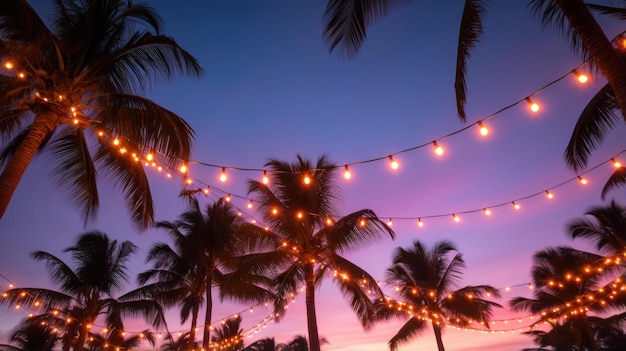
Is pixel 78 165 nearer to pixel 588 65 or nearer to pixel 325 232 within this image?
pixel 325 232

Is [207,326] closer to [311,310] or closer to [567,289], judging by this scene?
[311,310]

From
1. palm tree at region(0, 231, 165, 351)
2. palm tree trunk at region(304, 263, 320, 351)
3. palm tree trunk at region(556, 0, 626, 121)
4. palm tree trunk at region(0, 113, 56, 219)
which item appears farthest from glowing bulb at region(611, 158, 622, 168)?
palm tree at region(0, 231, 165, 351)

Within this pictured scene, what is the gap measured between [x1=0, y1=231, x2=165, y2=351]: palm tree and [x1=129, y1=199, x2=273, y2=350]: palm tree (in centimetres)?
88

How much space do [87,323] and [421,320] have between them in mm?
16064

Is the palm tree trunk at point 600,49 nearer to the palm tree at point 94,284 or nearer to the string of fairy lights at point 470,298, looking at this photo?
the string of fairy lights at point 470,298

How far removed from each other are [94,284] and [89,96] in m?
12.7

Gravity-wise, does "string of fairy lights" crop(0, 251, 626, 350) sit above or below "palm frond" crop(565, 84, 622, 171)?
below

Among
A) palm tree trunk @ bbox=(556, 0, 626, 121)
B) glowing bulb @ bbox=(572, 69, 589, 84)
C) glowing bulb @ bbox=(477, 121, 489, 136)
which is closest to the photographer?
palm tree trunk @ bbox=(556, 0, 626, 121)

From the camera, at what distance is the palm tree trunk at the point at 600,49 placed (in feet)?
14.6

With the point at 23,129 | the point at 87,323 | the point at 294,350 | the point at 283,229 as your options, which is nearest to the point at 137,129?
the point at 23,129

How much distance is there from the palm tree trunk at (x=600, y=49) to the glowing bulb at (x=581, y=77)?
A: 936mm

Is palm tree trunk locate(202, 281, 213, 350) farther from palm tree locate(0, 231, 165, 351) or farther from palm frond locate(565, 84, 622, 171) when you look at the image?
palm frond locate(565, 84, 622, 171)

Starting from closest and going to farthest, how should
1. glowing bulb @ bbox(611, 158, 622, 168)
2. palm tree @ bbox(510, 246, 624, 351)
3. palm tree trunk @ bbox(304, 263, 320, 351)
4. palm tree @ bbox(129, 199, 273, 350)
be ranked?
1. glowing bulb @ bbox(611, 158, 622, 168)
2. palm tree trunk @ bbox(304, 263, 320, 351)
3. palm tree @ bbox(129, 199, 273, 350)
4. palm tree @ bbox(510, 246, 624, 351)

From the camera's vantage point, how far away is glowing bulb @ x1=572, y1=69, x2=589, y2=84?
18.5ft
